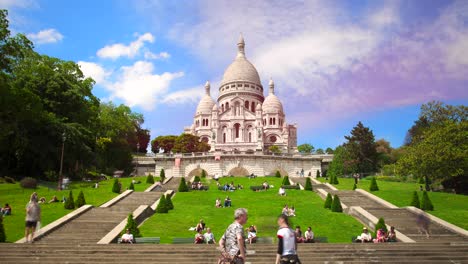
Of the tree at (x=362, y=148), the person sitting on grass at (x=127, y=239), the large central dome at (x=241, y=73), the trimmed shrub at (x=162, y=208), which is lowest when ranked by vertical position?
the person sitting on grass at (x=127, y=239)

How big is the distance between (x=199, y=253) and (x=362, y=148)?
45.7 meters

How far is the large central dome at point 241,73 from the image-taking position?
103 metres

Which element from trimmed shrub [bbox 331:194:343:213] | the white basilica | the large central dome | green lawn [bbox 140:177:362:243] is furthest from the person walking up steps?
the large central dome

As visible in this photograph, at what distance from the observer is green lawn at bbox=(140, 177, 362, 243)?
1981 centimetres

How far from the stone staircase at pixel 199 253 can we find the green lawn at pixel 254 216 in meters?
3.09

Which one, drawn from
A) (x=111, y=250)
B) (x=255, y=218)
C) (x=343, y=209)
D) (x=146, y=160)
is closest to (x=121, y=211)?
(x=255, y=218)

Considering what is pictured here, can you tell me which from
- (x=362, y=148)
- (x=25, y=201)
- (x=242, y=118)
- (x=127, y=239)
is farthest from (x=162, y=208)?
(x=242, y=118)

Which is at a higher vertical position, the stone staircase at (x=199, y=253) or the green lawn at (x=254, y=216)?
the green lawn at (x=254, y=216)

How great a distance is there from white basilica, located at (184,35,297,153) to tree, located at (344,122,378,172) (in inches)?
938

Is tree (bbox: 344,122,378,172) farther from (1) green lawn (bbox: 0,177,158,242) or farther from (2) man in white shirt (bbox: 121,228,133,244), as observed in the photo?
(2) man in white shirt (bbox: 121,228,133,244)

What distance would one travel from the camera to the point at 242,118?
88375mm

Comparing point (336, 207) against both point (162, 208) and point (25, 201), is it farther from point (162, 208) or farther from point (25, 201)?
point (25, 201)

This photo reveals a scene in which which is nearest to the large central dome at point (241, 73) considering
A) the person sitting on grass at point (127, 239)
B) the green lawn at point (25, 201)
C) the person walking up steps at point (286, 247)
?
the green lawn at point (25, 201)

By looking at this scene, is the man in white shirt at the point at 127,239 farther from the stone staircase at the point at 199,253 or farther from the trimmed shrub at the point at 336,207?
the trimmed shrub at the point at 336,207
